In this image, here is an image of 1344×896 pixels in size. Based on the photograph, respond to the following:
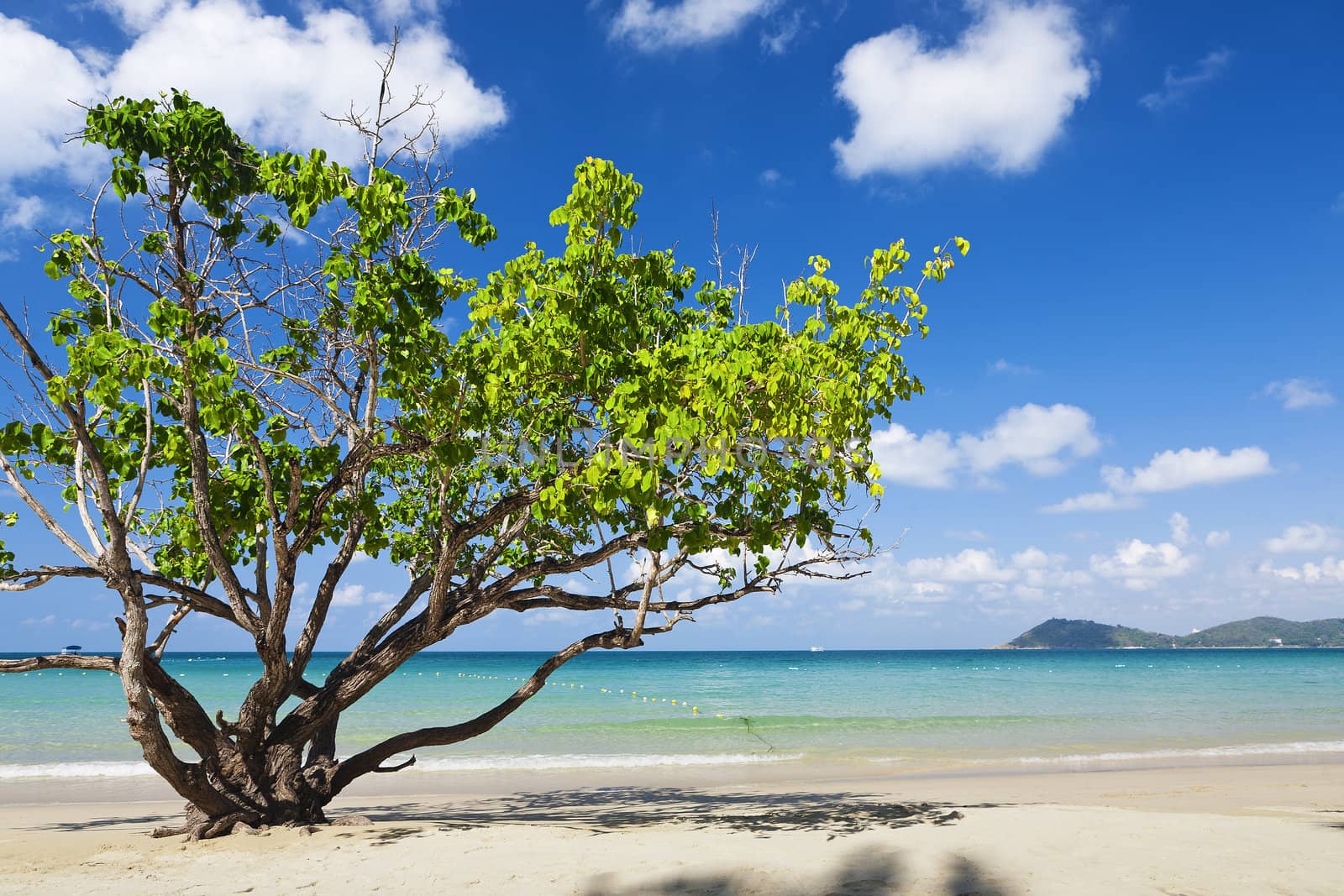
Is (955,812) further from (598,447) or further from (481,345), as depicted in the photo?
(481,345)

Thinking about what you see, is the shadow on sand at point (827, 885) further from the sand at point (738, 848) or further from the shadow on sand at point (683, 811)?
the shadow on sand at point (683, 811)

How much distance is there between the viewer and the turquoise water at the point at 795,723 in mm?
18328

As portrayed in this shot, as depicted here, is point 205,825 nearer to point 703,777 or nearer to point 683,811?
point 683,811

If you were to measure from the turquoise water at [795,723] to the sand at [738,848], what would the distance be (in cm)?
579

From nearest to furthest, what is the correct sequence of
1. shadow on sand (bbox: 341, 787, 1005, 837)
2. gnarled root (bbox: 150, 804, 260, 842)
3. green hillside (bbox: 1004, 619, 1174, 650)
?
gnarled root (bbox: 150, 804, 260, 842) → shadow on sand (bbox: 341, 787, 1005, 837) → green hillside (bbox: 1004, 619, 1174, 650)

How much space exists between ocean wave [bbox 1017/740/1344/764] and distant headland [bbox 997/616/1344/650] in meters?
165

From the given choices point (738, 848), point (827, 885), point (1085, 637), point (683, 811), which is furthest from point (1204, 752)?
point (1085, 637)

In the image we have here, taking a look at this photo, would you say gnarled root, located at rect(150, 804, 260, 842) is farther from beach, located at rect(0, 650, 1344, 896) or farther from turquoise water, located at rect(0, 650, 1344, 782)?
turquoise water, located at rect(0, 650, 1344, 782)

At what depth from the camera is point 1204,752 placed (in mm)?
18375

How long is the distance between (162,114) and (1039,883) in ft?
27.1

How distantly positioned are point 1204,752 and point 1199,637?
196884 millimetres

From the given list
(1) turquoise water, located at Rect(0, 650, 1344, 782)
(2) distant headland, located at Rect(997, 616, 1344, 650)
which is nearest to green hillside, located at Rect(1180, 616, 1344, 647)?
(2) distant headland, located at Rect(997, 616, 1344, 650)

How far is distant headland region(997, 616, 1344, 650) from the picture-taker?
172 metres

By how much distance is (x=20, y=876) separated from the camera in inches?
281
